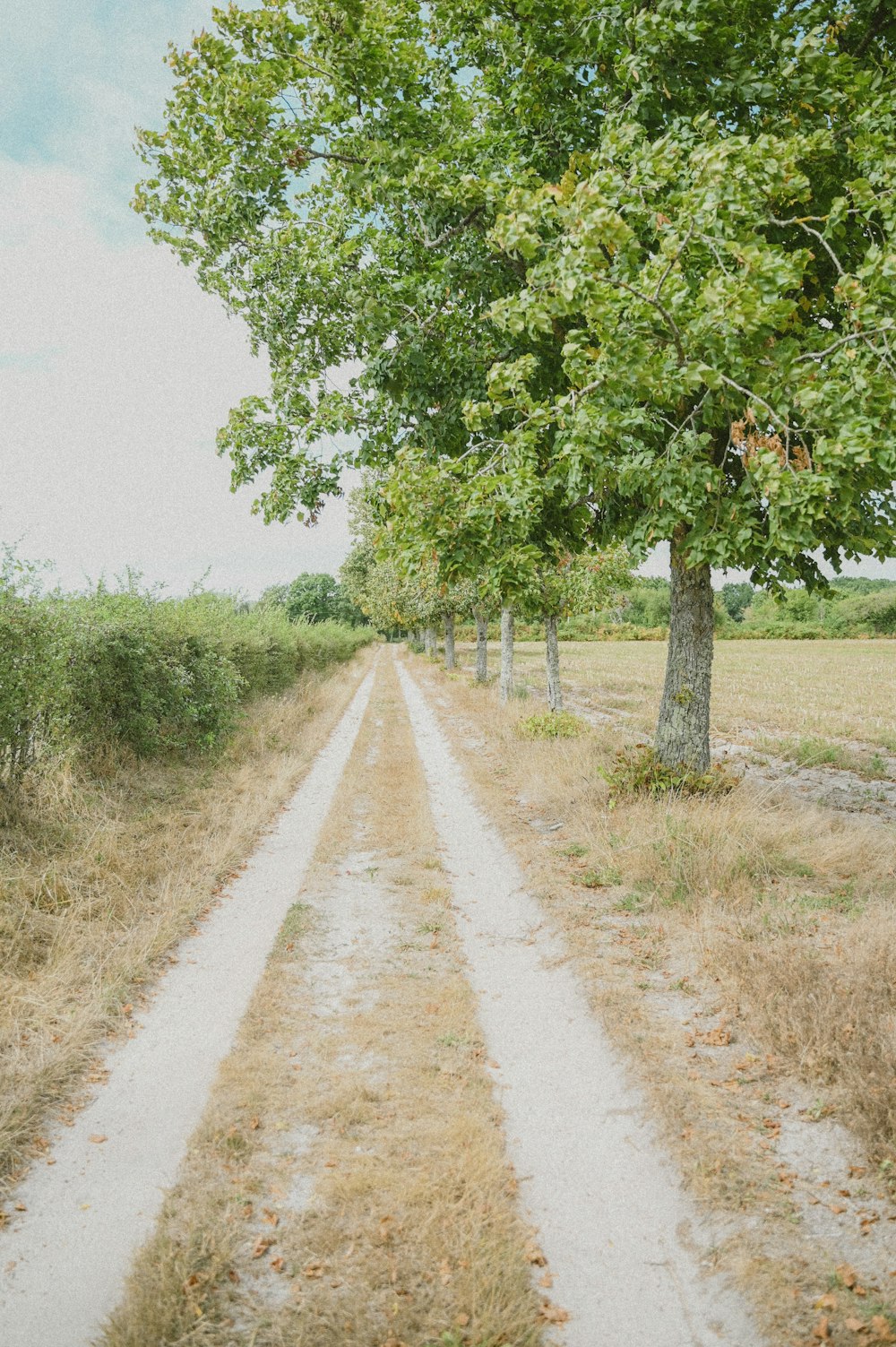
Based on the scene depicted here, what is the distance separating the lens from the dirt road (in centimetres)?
307

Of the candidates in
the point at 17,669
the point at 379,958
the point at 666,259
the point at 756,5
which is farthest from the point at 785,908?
the point at 756,5

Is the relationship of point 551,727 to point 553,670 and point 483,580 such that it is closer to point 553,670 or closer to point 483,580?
point 553,670

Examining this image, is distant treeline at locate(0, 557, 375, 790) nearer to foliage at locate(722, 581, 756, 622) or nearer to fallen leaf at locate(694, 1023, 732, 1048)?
fallen leaf at locate(694, 1023, 732, 1048)

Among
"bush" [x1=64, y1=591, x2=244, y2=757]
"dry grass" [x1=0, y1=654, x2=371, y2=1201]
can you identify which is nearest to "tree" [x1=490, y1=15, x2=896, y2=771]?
"dry grass" [x1=0, y1=654, x2=371, y2=1201]

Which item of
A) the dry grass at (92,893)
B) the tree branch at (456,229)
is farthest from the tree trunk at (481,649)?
the tree branch at (456,229)

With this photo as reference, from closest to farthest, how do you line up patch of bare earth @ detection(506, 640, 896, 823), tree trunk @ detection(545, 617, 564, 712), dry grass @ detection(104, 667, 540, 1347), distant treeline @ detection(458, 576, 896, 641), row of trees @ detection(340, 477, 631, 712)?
dry grass @ detection(104, 667, 540, 1347) → row of trees @ detection(340, 477, 631, 712) → patch of bare earth @ detection(506, 640, 896, 823) → tree trunk @ detection(545, 617, 564, 712) → distant treeline @ detection(458, 576, 896, 641)

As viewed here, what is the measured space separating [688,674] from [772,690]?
72.2ft

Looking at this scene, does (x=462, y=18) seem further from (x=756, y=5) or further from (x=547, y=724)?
(x=547, y=724)

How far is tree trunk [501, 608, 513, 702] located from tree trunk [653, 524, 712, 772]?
33.3 ft

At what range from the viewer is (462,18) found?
27.9 ft

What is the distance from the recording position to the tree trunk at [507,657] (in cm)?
2017

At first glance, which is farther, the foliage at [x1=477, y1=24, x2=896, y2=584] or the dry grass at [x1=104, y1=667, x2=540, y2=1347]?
the foliage at [x1=477, y1=24, x2=896, y2=584]

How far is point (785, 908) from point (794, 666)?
134ft

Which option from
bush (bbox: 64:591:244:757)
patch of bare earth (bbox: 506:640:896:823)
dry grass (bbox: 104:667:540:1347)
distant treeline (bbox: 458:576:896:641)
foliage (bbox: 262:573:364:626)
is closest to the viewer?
dry grass (bbox: 104:667:540:1347)
